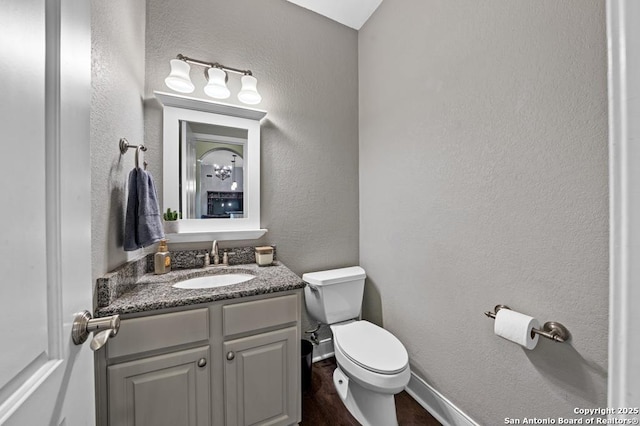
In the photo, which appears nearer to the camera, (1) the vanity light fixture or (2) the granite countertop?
(2) the granite countertop

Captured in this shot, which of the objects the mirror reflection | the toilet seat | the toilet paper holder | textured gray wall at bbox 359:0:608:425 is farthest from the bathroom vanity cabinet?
the toilet paper holder

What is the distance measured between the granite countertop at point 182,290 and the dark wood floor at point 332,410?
33.2 inches

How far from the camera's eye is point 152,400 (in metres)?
0.99

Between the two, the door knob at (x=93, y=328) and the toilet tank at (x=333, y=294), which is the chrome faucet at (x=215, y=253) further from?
the door knob at (x=93, y=328)

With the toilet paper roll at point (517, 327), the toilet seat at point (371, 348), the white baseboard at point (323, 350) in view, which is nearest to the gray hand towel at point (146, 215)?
the toilet seat at point (371, 348)

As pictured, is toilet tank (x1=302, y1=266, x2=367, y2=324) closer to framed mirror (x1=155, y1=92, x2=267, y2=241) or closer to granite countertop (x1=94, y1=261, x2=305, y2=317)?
granite countertop (x1=94, y1=261, x2=305, y2=317)

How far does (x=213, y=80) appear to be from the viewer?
1531 millimetres

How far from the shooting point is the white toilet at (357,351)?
119cm

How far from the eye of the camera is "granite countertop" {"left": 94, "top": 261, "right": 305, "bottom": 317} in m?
0.96

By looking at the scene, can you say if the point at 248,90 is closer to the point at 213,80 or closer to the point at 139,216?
the point at 213,80

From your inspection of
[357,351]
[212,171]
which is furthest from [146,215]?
[357,351]

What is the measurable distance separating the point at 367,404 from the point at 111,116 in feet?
6.25

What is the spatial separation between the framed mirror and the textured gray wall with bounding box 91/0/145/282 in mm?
229

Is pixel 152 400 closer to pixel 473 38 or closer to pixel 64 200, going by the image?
pixel 64 200
